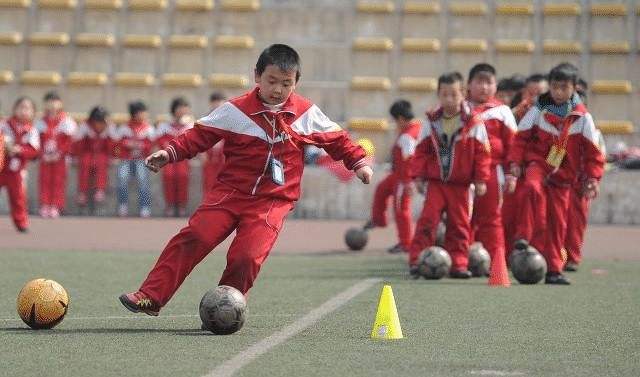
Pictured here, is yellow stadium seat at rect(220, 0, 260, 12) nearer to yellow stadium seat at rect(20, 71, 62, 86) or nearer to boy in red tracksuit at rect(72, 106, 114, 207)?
yellow stadium seat at rect(20, 71, 62, 86)

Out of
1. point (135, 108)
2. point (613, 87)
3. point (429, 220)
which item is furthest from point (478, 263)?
point (613, 87)

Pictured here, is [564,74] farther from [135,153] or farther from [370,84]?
[370,84]

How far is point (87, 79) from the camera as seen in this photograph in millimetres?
26953

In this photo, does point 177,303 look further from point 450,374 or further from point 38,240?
point 38,240

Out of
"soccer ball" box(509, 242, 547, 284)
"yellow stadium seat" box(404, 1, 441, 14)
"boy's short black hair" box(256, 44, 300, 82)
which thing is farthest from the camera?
"yellow stadium seat" box(404, 1, 441, 14)

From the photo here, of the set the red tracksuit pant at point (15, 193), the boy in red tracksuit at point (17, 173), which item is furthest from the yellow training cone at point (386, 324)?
the red tracksuit pant at point (15, 193)

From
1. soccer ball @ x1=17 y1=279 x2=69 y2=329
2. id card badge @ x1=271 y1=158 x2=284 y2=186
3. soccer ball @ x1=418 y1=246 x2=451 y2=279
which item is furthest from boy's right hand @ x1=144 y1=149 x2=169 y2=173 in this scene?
soccer ball @ x1=418 y1=246 x2=451 y2=279

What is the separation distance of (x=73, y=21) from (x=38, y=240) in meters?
9.58

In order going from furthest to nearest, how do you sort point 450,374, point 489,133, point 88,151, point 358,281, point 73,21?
point 73,21, point 88,151, point 489,133, point 358,281, point 450,374

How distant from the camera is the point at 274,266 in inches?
600

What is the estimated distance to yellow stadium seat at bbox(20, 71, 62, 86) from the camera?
2695 centimetres

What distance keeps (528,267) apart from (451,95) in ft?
5.70

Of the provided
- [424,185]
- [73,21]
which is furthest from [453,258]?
[73,21]

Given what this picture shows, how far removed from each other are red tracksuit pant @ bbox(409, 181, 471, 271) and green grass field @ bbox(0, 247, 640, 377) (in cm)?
55
